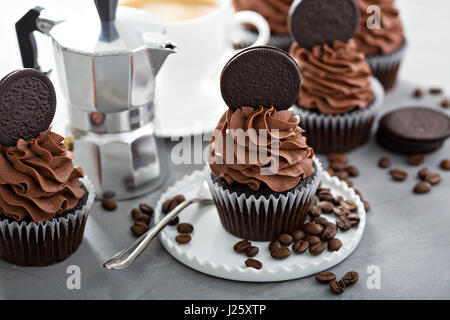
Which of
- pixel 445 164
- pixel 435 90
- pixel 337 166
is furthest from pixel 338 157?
pixel 435 90

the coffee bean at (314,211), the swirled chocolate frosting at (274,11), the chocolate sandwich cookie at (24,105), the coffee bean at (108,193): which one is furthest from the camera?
the swirled chocolate frosting at (274,11)

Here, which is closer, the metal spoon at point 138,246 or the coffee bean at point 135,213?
the metal spoon at point 138,246

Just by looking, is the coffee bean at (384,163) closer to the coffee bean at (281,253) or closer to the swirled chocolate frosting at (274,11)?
the coffee bean at (281,253)

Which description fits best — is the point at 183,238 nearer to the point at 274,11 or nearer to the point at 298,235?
the point at 298,235

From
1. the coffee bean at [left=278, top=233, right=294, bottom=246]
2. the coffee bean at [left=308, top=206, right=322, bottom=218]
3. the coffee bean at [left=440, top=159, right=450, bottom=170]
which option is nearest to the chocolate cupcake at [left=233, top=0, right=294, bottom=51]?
the coffee bean at [left=440, top=159, right=450, bottom=170]

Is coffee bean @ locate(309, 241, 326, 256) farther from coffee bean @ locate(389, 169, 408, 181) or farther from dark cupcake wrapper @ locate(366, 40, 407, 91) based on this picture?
dark cupcake wrapper @ locate(366, 40, 407, 91)

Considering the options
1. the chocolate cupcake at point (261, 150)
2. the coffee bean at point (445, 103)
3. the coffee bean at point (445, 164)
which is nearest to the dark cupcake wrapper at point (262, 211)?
the chocolate cupcake at point (261, 150)

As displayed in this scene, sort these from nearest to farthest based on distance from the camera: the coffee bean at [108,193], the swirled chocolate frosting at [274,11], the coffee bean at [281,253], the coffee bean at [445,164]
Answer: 1. the coffee bean at [281,253]
2. the coffee bean at [108,193]
3. the coffee bean at [445,164]
4. the swirled chocolate frosting at [274,11]
